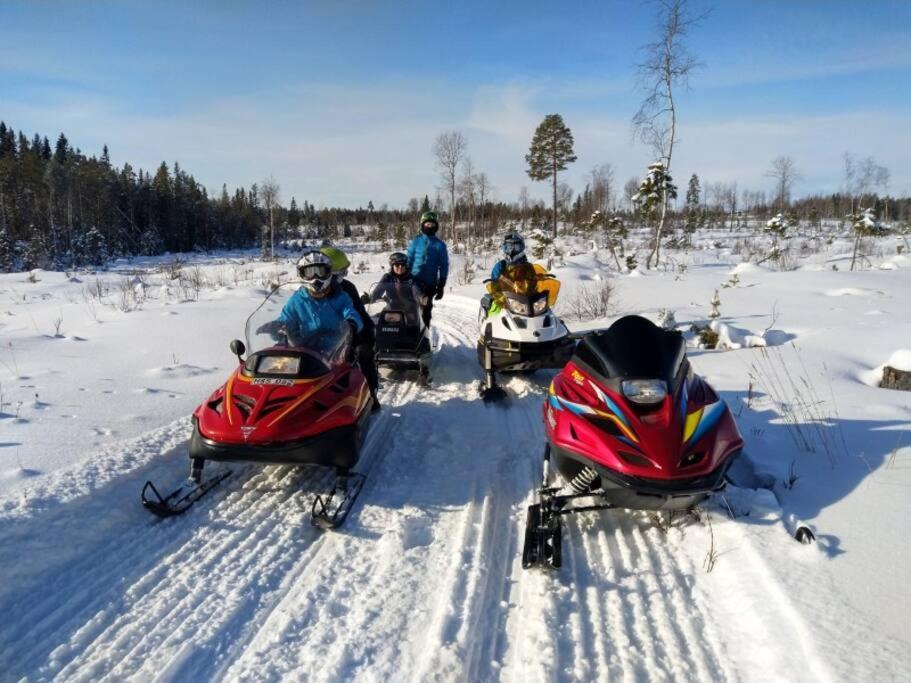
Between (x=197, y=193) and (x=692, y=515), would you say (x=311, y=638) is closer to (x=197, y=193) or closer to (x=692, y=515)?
(x=692, y=515)

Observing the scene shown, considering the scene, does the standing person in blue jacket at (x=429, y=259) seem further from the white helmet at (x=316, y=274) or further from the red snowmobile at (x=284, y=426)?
the red snowmobile at (x=284, y=426)

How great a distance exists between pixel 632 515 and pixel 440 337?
651 centimetres

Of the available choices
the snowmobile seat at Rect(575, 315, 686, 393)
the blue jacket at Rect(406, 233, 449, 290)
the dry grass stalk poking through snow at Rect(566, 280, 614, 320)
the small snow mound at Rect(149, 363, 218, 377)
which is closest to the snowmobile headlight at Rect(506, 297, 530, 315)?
the blue jacket at Rect(406, 233, 449, 290)

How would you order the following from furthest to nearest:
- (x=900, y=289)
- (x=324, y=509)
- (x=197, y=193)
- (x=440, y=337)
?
(x=197, y=193), (x=900, y=289), (x=440, y=337), (x=324, y=509)

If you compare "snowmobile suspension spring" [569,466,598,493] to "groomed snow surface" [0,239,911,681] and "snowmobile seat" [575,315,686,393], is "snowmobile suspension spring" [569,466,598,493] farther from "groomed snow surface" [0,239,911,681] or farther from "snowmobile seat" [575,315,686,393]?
"snowmobile seat" [575,315,686,393]

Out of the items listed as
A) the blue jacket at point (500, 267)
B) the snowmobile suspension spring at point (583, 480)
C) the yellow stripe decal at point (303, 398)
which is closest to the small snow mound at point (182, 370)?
the yellow stripe decal at point (303, 398)

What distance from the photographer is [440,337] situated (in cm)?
984

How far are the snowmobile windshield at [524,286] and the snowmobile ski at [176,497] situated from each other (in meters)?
3.98

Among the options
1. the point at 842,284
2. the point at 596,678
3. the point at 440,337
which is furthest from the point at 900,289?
the point at 596,678

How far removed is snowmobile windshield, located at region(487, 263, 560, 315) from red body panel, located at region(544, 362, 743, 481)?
10.3 ft


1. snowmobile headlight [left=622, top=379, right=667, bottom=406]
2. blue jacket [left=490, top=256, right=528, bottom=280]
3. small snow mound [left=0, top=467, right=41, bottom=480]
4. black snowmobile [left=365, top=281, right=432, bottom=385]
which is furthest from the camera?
blue jacket [left=490, top=256, right=528, bottom=280]

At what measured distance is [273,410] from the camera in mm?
3686

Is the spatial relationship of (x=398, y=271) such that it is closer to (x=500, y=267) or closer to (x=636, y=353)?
(x=500, y=267)

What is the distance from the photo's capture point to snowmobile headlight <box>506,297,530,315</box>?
21.7 ft
